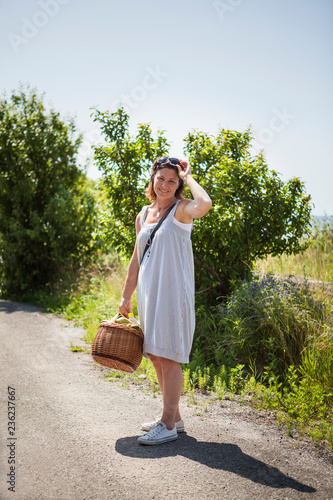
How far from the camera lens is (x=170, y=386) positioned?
131 inches

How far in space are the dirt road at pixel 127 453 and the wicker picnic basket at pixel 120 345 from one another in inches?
25.4

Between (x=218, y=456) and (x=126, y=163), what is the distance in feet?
14.3

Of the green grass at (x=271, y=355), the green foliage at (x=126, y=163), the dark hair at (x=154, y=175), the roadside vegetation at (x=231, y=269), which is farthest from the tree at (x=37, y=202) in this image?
the dark hair at (x=154, y=175)

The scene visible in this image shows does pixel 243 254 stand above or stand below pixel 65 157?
below

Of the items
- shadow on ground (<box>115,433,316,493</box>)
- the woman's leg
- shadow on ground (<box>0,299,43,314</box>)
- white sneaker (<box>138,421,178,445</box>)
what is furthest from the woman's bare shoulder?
shadow on ground (<box>0,299,43,314</box>)

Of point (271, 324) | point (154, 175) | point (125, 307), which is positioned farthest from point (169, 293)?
point (271, 324)

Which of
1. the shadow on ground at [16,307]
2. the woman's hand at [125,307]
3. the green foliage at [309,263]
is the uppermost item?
the green foliage at [309,263]

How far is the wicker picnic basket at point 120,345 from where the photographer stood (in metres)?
3.32

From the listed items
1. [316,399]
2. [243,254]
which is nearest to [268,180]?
[243,254]

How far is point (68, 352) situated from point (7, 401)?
6.60ft

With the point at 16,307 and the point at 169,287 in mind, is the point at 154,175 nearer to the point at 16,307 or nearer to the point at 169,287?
the point at 169,287

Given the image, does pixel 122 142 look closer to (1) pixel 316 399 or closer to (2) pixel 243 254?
(2) pixel 243 254

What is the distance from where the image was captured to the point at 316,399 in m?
3.91

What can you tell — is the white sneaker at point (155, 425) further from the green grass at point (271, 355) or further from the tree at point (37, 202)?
the tree at point (37, 202)
